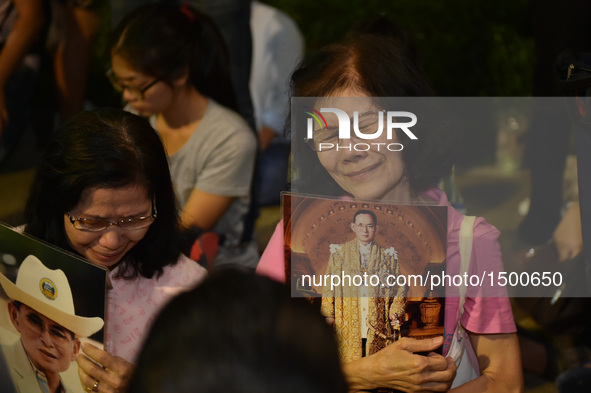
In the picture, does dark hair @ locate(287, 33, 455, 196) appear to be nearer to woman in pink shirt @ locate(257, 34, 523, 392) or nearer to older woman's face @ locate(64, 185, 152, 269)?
woman in pink shirt @ locate(257, 34, 523, 392)

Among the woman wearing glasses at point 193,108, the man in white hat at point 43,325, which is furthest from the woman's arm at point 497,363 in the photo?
the woman wearing glasses at point 193,108

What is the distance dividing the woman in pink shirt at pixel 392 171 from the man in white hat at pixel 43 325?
1.39ft

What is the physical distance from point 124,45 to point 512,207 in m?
2.07

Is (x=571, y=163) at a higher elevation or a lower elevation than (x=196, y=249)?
higher

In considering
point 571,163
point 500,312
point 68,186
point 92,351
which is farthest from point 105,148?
point 571,163

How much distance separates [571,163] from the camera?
3.40 metres

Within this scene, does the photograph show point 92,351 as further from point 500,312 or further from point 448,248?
point 500,312

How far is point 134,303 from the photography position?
175 centimetres

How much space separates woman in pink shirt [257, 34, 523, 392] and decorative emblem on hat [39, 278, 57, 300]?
0.45 m

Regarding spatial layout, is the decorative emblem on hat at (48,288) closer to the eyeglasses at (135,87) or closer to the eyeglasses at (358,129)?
the eyeglasses at (358,129)

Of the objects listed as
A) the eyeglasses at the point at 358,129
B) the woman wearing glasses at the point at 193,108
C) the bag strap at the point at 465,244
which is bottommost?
the bag strap at the point at 465,244

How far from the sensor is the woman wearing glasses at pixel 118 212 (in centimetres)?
167

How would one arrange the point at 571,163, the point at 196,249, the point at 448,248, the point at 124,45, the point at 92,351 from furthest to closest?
the point at 571,163, the point at 124,45, the point at 196,249, the point at 448,248, the point at 92,351

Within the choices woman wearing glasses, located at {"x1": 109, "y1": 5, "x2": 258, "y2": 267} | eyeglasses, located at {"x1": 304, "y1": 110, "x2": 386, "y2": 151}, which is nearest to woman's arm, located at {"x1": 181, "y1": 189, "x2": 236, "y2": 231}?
woman wearing glasses, located at {"x1": 109, "y1": 5, "x2": 258, "y2": 267}
